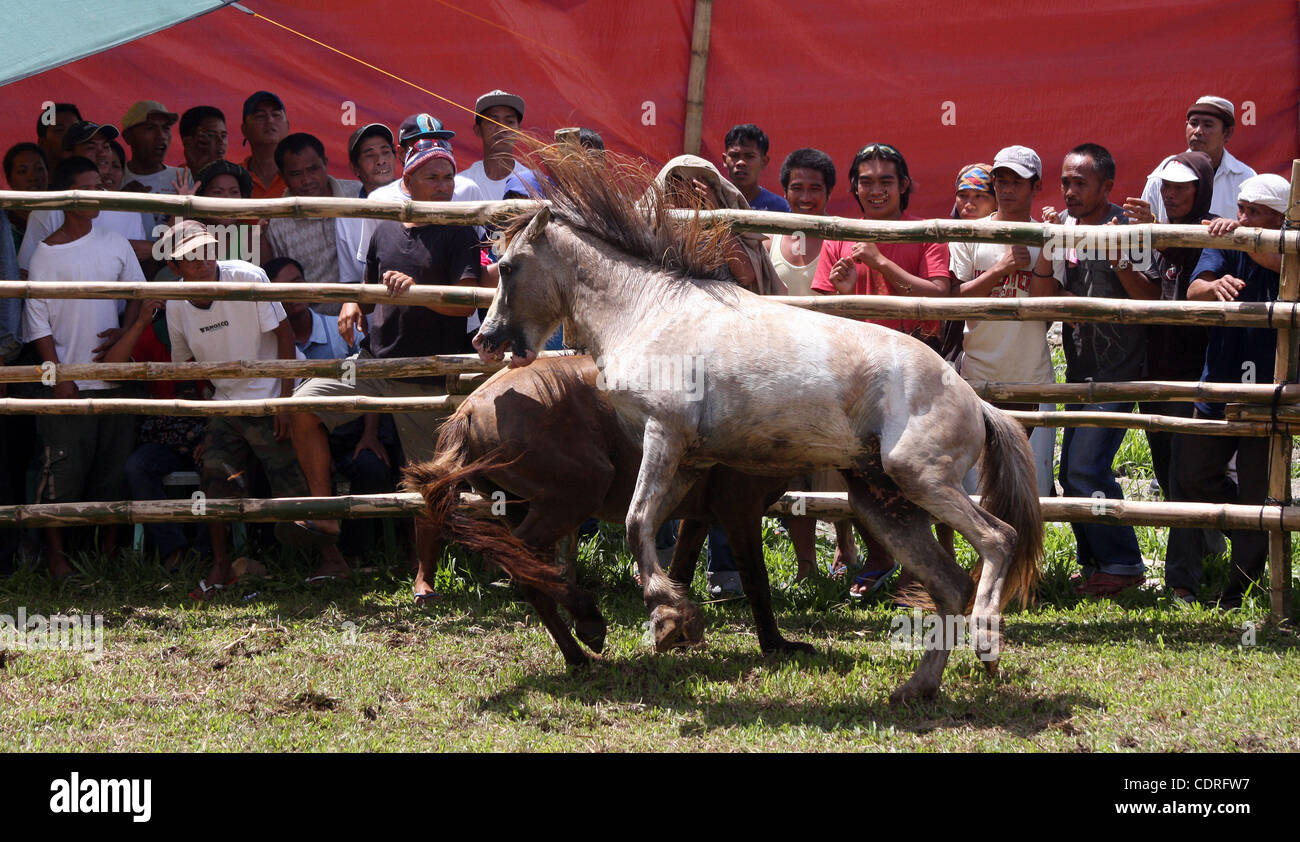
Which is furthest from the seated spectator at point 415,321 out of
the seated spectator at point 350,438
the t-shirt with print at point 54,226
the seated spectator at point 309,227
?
the t-shirt with print at point 54,226

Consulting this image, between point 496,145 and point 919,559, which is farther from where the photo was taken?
point 496,145

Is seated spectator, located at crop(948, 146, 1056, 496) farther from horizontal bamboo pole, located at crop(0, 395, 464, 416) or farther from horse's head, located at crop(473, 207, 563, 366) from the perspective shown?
horizontal bamboo pole, located at crop(0, 395, 464, 416)

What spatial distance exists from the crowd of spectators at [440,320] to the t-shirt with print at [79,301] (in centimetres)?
1

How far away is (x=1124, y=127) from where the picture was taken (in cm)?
853

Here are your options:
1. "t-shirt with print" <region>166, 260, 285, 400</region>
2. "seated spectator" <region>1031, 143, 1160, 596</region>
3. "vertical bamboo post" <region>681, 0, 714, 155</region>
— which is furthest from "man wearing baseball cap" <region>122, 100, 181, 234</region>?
"seated spectator" <region>1031, 143, 1160, 596</region>

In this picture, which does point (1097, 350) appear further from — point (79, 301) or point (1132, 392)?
point (79, 301)

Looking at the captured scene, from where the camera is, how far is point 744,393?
14.9 ft

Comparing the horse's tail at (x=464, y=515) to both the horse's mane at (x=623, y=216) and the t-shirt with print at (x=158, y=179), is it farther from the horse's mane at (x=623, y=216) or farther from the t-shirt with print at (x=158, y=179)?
the t-shirt with print at (x=158, y=179)

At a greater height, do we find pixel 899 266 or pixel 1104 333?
pixel 899 266

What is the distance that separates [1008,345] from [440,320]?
2.93 metres

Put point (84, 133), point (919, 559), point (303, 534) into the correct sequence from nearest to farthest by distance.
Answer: point (919, 559)
point (303, 534)
point (84, 133)

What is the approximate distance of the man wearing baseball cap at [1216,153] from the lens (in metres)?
7.29

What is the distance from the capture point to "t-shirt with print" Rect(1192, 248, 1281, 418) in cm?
604

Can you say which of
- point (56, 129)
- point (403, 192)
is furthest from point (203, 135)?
point (403, 192)
